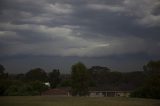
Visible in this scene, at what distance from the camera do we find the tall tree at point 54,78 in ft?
213

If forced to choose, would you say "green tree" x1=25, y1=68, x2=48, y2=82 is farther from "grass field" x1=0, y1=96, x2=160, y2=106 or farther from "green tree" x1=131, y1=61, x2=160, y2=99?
"grass field" x1=0, y1=96, x2=160, y2=106

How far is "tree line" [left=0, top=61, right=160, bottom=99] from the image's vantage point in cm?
3722

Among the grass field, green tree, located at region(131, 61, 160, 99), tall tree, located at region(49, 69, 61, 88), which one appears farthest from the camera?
tall tree, located at region(49, 69, 61, 88)

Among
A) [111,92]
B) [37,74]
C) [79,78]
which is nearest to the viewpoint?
[79,78]

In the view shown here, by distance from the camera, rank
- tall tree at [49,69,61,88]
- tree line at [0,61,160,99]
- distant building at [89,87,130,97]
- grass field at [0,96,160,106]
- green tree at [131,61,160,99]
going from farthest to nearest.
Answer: tall tree at [49,69,61,88], distant building at [89,87,130,97], tree line at [0,61,160,99], green tree at [131,61,160,99], grass field at [0,96,160,106]

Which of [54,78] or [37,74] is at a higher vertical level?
[37,74]

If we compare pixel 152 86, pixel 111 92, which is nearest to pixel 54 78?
pixel 111 92

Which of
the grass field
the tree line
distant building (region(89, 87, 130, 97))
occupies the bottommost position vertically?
the grass field

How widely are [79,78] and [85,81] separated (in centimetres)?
150

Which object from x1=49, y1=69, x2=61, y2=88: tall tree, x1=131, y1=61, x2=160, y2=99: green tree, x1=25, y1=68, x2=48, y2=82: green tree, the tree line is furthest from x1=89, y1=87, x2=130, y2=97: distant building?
x1=131, y1=61, x2=160, y2=99: green tree

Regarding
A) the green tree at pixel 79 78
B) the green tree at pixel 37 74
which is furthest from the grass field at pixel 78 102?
the green tree at pixel 37 74

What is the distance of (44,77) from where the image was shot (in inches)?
2653

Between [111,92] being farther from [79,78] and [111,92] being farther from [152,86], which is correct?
[152,86]

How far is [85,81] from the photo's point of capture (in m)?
49.7
